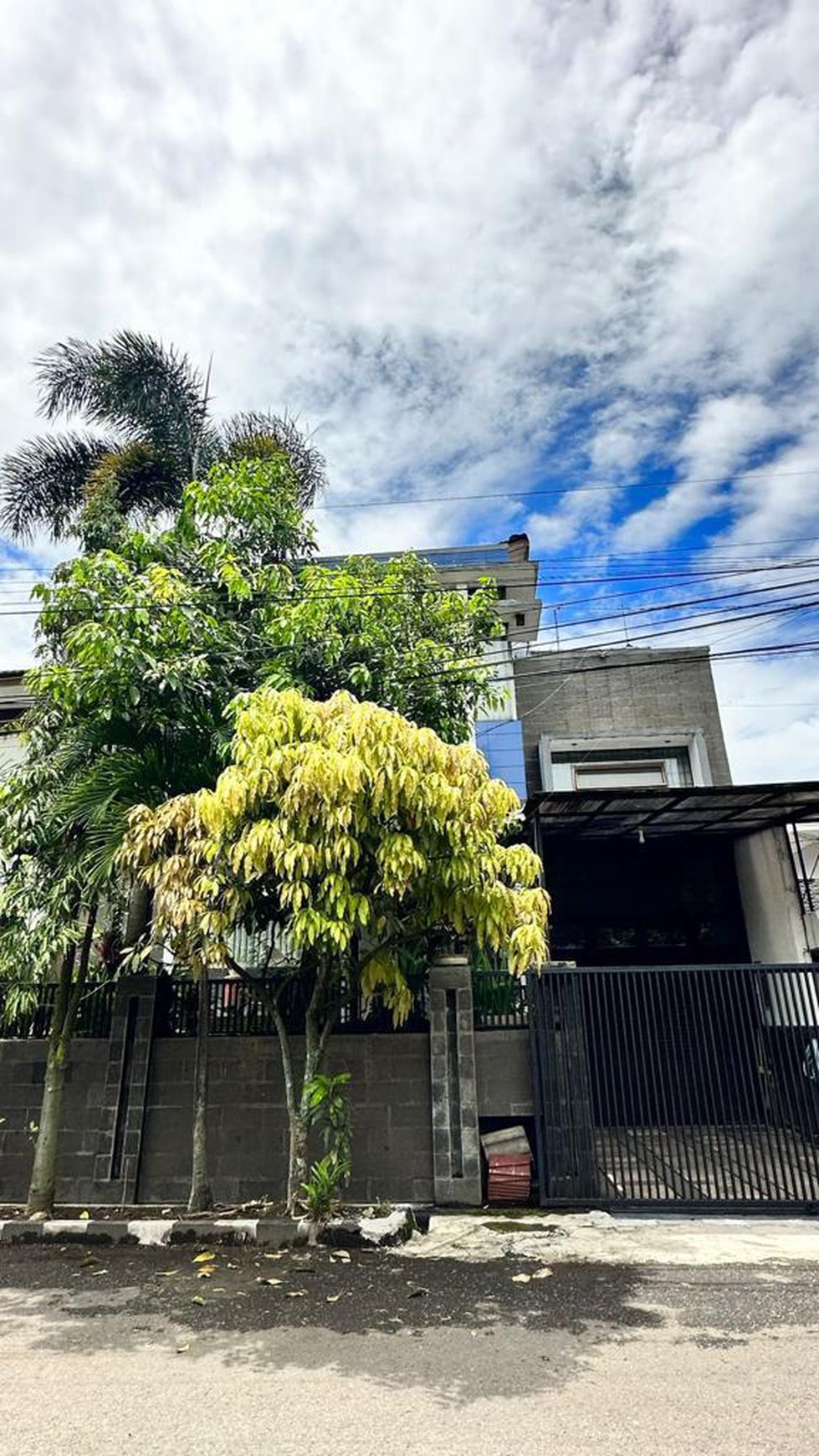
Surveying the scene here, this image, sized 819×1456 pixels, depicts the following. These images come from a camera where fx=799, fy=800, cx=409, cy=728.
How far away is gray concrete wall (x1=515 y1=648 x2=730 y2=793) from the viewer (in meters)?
13.0

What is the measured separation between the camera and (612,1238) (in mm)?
6047

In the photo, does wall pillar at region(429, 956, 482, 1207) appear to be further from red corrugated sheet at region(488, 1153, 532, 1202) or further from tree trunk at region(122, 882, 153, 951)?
tree trunk at region(122, 882, 153, 951)

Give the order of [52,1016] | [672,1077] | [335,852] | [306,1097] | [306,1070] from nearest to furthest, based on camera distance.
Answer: [335,852] → [306,1097] → [306,1070] → [672,1077] → [52,1016]

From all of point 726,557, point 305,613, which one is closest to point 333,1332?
point 305,613

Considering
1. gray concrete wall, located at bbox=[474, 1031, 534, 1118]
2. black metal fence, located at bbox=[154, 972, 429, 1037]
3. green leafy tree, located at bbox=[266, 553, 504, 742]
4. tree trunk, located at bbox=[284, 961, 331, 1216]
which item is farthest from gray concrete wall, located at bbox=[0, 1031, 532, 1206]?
green leafy tree, located at bbox=[266, 553, 504, 742]

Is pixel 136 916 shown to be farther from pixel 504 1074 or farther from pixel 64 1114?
pixel 504 1074

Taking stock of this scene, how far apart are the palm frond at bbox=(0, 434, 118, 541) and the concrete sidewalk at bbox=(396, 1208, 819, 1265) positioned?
894 centimetres

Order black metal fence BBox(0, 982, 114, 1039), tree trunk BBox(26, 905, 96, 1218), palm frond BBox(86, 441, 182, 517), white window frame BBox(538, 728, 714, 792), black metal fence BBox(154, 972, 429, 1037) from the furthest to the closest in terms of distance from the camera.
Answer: white window frame BBox(538, 728, 714, 792), palm frond BBox(86, 441, 182, 517), black metal fence BBox(0, 982, 114, 1039), black metal fence BBox(154, 972, 429, 1037), tree trunk BBox(26, 905, 96, 1218)

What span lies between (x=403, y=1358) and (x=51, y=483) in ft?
33.0

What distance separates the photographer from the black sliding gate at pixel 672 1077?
273 inches

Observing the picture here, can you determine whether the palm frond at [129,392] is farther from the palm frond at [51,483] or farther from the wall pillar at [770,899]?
the wall pillar at [770,899]

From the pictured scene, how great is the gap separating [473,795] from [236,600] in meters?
4.04

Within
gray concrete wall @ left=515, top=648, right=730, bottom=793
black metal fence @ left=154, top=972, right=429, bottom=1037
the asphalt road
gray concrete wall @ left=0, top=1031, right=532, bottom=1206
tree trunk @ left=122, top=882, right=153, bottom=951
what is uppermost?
gray concrete wall @ left=515, top=648, right=730, bottom=793

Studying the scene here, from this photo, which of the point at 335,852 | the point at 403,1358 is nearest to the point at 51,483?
the point at 335,852
